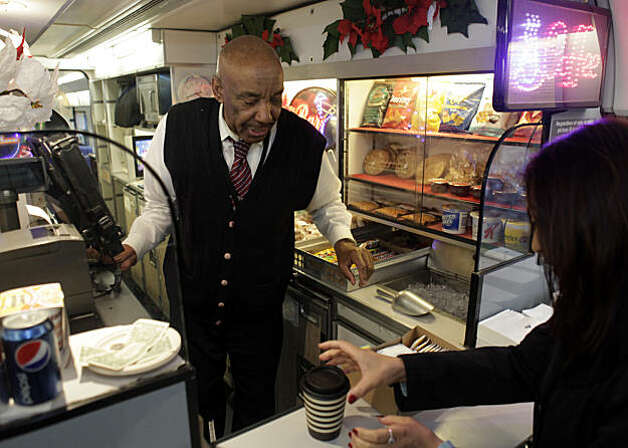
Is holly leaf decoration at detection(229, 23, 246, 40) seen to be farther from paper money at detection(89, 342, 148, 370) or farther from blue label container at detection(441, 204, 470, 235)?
paper money at detection(89, 342, 148, 370)

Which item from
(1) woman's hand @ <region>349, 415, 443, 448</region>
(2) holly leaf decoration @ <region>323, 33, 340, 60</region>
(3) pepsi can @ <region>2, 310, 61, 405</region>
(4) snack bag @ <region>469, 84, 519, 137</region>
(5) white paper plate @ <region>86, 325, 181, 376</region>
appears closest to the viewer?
(3) pepsi can @ <region>2, 310, 61, 405</region>

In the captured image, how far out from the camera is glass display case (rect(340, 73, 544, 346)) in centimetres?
189

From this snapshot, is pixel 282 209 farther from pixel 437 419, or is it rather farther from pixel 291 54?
pixel 291 54

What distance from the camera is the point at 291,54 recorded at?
314cm

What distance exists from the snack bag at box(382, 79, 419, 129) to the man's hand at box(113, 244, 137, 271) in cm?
190

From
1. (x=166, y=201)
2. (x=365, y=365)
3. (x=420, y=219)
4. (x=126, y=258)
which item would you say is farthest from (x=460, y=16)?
(x=126, y=258)

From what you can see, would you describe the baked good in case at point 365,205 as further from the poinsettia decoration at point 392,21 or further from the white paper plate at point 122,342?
the white paper plate at point 122,342

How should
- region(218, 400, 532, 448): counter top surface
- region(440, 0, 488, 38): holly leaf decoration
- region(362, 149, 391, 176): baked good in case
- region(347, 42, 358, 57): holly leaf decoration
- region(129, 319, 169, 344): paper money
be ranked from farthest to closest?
1. region(362, 149, 391, 176): baked good in case
2. region(347, 42, 358, 57): holly leaf decoration
3. region(440, 0, 488, 38): holly leaf decoration
4. region(218, 400, 532, 448): counter top surface
5. region(129, 319, 169, 344): paper money

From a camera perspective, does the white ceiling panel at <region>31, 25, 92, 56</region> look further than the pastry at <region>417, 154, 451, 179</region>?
Yes

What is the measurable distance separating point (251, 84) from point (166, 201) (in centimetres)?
57

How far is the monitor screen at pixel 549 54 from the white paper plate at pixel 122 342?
3.95 ft

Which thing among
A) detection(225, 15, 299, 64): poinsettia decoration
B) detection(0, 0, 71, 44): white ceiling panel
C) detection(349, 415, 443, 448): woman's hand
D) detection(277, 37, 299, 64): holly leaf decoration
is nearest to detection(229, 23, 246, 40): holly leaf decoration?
detection(225, 15, 299, 64): poinsettia decoration

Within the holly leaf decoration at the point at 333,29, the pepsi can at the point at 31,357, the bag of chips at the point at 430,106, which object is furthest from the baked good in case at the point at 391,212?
the pepsi can at the point at 31,357

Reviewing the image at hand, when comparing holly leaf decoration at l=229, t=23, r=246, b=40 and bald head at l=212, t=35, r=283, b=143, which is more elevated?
holly leaf decoration at l=229, t=23, r=246, b=40
